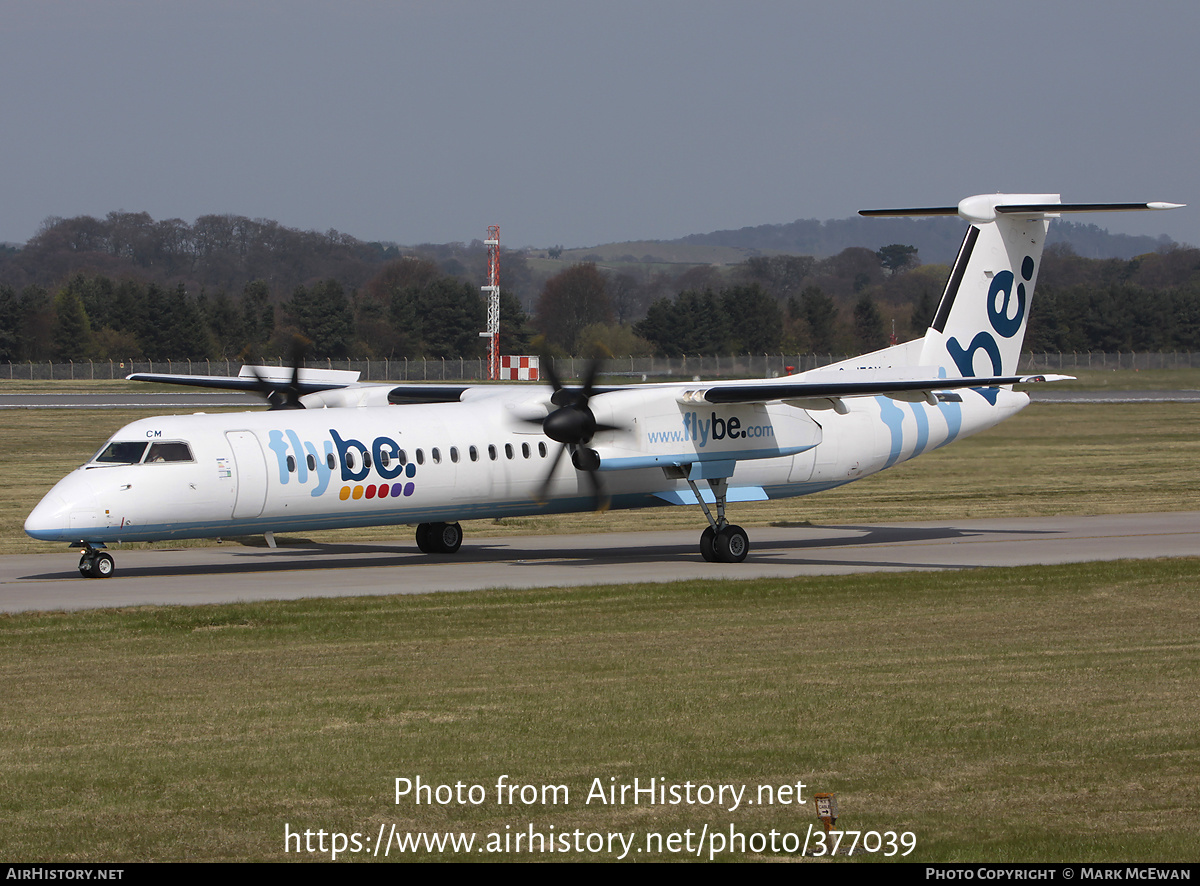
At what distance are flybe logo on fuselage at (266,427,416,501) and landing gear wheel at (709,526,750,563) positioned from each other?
5.54 m

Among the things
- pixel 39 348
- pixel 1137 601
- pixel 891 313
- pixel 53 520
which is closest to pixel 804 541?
pixel 1137 601

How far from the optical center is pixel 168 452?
21125mm

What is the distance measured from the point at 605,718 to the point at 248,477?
449 inches

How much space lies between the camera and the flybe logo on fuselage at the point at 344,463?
861 inches

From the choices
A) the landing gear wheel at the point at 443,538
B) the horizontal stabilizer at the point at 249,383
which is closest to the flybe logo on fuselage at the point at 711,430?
the landing gear wheel at the point at 443,538

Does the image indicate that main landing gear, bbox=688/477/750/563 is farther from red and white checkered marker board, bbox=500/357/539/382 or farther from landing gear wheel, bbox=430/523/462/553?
red and white checkered marker board, bbox=500/357/539/382

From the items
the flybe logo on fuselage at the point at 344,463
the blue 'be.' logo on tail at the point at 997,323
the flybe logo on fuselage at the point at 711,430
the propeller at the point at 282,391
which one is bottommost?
the flybe logo on fuselage at the point at 344,463

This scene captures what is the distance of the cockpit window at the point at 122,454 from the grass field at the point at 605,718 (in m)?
4.08

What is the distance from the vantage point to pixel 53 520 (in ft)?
65.6

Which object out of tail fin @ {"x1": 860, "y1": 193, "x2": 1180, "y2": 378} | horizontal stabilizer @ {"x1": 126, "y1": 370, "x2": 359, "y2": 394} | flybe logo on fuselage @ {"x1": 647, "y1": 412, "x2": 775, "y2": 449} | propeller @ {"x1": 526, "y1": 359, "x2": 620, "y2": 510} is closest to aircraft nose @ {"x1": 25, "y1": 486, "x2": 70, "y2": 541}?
propeller @ {"x1": 526, "y1": 359, "x2": 620, "y2": 510}

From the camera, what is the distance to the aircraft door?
A: 2138 cm

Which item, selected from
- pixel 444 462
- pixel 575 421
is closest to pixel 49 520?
pixel 444 462

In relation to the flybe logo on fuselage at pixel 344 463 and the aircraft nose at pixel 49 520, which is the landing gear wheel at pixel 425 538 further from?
the aircraft nose at pixel 49 520
